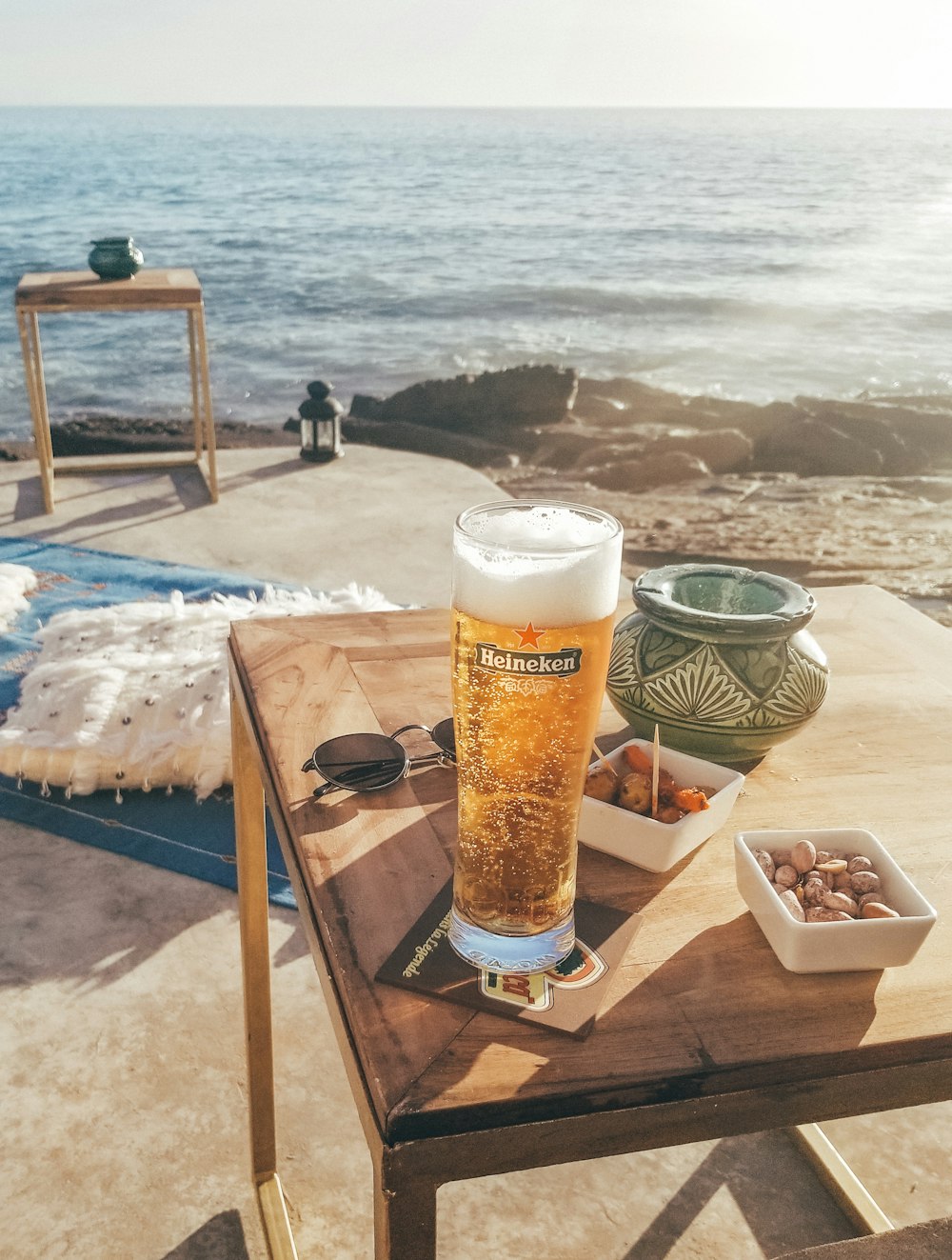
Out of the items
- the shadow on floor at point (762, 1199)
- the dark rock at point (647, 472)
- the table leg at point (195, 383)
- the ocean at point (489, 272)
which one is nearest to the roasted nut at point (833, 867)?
the shadow on floor at point (762, 1199)

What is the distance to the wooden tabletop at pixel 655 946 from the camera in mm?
600

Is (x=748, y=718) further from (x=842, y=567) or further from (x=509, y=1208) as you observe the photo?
(x=842, y=567)

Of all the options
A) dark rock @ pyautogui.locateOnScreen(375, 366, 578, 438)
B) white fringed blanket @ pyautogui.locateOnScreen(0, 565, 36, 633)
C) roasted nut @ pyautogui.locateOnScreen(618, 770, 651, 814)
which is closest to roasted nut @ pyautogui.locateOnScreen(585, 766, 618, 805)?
roasted nut @ pyautogui.locateOnScreen(618, 770, 651, 814)

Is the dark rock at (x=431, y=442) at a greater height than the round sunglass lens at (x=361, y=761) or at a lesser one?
lesser

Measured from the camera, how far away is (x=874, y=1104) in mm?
640

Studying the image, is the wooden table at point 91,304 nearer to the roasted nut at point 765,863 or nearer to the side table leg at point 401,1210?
the roasted nut at point 765,863

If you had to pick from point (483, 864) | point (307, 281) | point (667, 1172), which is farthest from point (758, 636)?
point (307, 281)

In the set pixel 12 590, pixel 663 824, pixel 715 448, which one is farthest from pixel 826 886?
pixel 715 448

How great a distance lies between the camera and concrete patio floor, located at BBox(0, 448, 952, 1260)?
1304mm

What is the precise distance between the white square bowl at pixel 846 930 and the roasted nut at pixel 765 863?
14 mm

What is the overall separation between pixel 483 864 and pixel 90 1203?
993 millimetres

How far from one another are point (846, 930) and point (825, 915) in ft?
0.08

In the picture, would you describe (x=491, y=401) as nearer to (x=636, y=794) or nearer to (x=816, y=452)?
(x=816, y=452)

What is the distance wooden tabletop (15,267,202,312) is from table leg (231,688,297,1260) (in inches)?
120
